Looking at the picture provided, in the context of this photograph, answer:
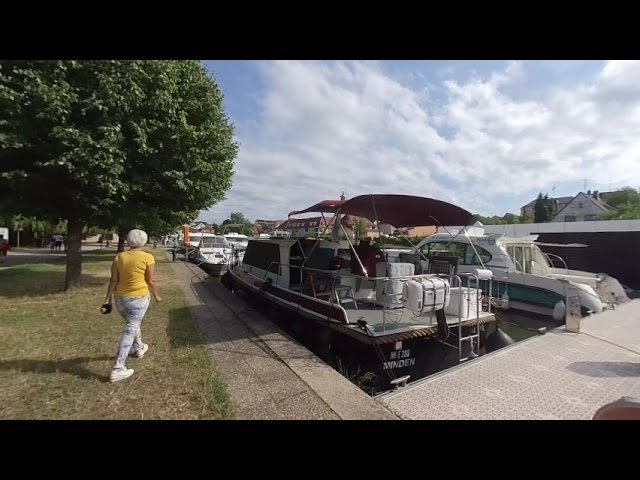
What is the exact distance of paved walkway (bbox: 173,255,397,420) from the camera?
313 cm

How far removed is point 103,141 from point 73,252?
13.2 ft

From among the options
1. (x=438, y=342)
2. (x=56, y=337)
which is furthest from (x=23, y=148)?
(x=438, y=342)

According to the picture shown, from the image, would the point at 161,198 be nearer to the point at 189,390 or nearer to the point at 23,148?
the point at 23,148

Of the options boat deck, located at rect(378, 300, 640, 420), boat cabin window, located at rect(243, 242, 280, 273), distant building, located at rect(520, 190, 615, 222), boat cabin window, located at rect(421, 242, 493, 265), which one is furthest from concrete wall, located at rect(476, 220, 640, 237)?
distant building, located at rect(520, 190, 615, 222)

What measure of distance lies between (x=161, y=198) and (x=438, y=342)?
26.2ft

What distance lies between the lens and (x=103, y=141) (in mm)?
6949

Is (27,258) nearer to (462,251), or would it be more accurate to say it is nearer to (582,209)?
(462,251)

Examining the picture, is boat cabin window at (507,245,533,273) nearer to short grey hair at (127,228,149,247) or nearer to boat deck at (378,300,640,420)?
boat deck at (378,300,640,420)

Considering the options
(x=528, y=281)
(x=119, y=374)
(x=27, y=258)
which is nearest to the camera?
(x=119, y=374)

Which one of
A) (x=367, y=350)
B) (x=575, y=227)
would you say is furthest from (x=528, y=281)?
(x=575, y=227)

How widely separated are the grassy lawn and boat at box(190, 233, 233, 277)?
7783mm

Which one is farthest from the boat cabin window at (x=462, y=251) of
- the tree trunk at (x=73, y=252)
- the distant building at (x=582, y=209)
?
the distant building at (x=582, y=209)

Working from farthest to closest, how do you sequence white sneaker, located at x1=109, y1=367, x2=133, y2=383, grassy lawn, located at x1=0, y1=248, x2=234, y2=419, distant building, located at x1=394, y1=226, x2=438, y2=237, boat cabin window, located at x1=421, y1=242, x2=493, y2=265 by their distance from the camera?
boat cabin window, located at x1=421, y1=242, x2=493, y2=265
distant building, located at x1=394, y1=226, x2=438, y2=237
white sneaker, located at x1=109, y1=367, x2=133, y2=383
grassy lawn, located at x1=0, y1=248, x2=234, y2=419

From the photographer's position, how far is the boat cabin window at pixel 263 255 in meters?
8.12
